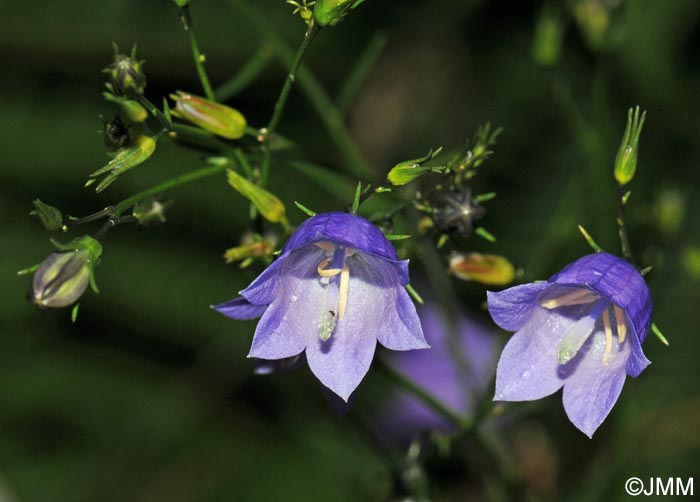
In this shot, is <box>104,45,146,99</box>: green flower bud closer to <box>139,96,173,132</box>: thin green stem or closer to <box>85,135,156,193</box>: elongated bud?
<box>139,96,173,132</box>: thin green stem

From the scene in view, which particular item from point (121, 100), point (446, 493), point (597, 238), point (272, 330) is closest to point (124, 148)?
point (121, 100)

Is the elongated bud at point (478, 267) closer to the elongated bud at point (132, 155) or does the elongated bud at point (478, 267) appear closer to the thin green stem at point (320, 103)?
the thin green stem at point (320, 103)

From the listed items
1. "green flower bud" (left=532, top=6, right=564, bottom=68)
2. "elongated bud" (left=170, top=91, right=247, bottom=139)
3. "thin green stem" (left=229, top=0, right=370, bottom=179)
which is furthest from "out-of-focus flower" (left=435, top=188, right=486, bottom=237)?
"green flower bud" (left=532, top=6, right=564, bottom=68)

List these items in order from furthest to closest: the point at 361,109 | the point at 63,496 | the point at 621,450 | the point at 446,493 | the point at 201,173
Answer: the point at 361,109, the point at 63,496, the point at 446,493, the point at 621,450, the point at 201,173

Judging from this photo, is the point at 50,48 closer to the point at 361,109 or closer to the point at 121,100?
the point at 361,109

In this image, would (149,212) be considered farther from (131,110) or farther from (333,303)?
(333,303)

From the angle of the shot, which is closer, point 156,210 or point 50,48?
point 156,210

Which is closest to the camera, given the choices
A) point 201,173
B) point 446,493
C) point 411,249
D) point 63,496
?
point 201,173
